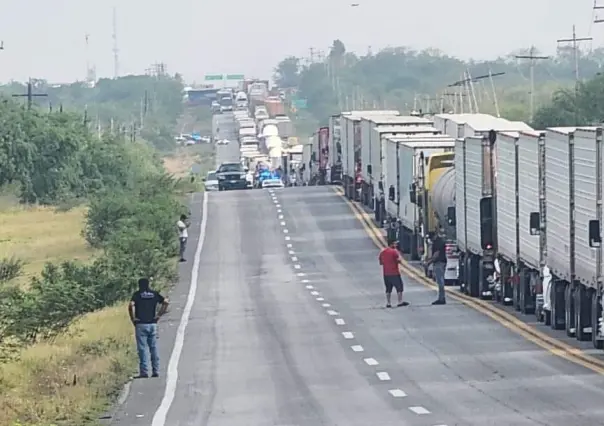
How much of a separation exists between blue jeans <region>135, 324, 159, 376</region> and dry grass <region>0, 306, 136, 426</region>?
31cm

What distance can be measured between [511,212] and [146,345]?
12.0 metres

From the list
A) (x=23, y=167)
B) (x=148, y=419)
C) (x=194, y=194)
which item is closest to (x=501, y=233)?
(x=148, y=419)

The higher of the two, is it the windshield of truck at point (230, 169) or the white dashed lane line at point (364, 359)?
the windshield of truck at point (230, 169)

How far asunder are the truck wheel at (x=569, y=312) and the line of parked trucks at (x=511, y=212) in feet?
0.06

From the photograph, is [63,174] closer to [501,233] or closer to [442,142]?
[442,142]

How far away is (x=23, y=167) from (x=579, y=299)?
69.4 meters

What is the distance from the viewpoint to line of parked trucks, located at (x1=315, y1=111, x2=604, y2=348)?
26.4 m

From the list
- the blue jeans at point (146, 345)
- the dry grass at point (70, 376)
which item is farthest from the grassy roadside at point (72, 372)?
the blue jeans at point (146, 345)

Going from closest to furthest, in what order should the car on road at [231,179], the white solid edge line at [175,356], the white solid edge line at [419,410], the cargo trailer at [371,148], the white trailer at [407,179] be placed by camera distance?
the white solid edge line at [419,410], the white solid edge line at [175,356], the white trailer at [407,179], the cargo trailer at [371,148], the car on road at [231,179]

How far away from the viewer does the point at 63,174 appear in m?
94.9

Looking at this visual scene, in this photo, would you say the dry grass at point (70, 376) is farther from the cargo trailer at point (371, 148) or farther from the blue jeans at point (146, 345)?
the cargo trailer at point (371, 148)

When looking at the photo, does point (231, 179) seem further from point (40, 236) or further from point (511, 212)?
point (511, 212)

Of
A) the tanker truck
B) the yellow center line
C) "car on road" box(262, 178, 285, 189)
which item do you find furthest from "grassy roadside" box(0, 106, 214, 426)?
"car on road" box(262, 178, 285, 189)

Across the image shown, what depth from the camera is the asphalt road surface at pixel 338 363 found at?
18.8 m
